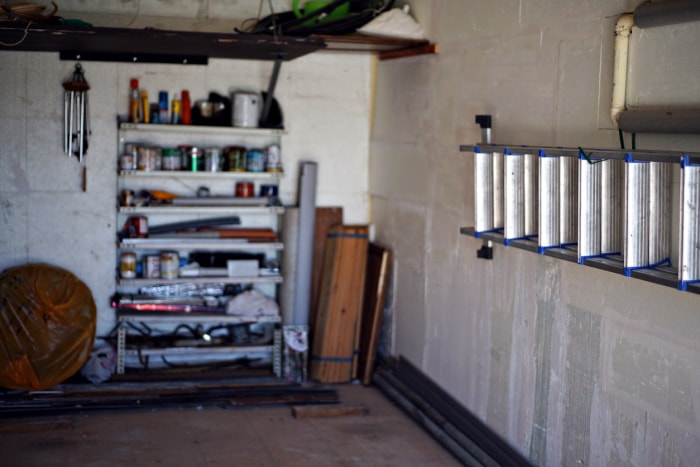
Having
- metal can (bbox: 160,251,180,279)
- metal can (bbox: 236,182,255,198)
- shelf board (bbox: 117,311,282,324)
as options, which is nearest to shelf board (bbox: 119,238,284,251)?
metal can (bbox: 160,251,180,279)

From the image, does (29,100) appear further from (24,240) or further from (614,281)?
(614,281)

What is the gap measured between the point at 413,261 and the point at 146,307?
73.2 inches

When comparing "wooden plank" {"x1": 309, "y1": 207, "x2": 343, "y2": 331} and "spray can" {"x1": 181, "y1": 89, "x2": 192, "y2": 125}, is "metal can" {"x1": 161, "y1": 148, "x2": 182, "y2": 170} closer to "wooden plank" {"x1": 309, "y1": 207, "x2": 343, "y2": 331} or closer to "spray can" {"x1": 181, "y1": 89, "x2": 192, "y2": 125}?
"spray can" {"x1": 181, "y1": 89, "x2": 192, "y2": 125}

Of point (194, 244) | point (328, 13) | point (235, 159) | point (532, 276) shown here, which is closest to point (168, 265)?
point (194, 244)

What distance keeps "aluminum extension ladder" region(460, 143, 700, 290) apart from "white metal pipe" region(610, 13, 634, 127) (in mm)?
237

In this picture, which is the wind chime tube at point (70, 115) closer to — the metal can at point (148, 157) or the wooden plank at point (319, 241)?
the metal can at point (148, 157)

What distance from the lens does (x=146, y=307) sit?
20.0 ft

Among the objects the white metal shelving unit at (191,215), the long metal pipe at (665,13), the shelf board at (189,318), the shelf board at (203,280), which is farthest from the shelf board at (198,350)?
the long metal pipe at (665,13)

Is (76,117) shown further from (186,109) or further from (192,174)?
(192,174)

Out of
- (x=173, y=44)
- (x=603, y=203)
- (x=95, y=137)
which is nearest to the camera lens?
(x=603, y=203)

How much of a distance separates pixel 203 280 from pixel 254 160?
2.95 ft

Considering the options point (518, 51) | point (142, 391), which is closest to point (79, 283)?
point (142, 391)

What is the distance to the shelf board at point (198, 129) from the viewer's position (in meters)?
5.88

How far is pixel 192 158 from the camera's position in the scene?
6.06 metres
